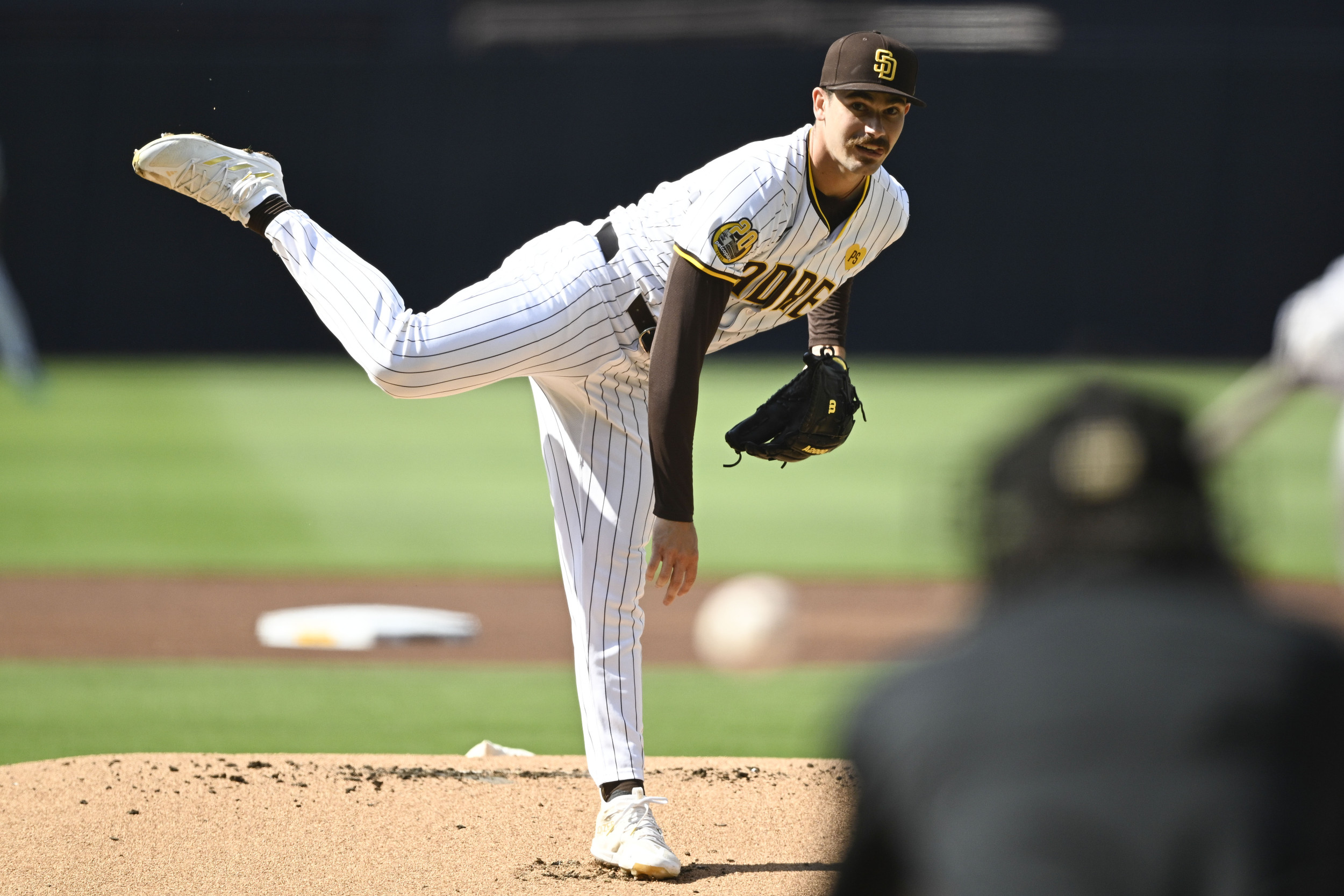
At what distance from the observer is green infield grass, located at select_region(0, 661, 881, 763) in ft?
14.5

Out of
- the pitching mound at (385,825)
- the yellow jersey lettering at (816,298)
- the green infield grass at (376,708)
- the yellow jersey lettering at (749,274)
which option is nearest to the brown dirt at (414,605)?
the green infield grass at (376,708)

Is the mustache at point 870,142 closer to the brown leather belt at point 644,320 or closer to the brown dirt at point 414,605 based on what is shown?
the brown leather belt at point 644,320

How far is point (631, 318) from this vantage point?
2941 mm

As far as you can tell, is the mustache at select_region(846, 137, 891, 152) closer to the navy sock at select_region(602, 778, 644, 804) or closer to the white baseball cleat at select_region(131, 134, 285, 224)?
the white baseball cleat at select_region(131, 134, 285, 224)

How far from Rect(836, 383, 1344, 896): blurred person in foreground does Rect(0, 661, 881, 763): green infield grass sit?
10.1 ft

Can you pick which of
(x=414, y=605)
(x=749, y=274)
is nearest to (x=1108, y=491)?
(x=749, y=274)

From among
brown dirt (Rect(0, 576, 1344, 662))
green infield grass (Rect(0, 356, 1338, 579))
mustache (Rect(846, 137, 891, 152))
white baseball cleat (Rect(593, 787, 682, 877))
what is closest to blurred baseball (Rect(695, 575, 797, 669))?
white baseball cleat (Rect(593, 787, 682, 877))

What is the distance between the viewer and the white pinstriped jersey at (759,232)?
107 inches

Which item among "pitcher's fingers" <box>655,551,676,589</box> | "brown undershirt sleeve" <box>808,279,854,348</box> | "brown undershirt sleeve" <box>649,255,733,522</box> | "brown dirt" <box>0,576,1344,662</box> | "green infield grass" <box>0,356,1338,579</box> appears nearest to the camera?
"brown undershirt sleeve" <box>649,255,733,522</box>

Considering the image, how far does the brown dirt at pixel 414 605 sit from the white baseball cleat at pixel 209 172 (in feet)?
9.54

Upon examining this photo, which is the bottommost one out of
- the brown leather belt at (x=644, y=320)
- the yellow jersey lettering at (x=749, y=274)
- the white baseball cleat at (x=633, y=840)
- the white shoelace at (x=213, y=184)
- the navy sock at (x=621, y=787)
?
the white baseball cleat at (x=633, y=840)

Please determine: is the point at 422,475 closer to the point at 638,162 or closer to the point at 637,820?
the point at 638,162

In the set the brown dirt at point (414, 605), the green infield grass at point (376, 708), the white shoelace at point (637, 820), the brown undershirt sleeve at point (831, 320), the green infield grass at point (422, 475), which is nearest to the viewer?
the white shoelace at point (637, 820)

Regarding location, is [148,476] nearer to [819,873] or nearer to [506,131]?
[506,131]
